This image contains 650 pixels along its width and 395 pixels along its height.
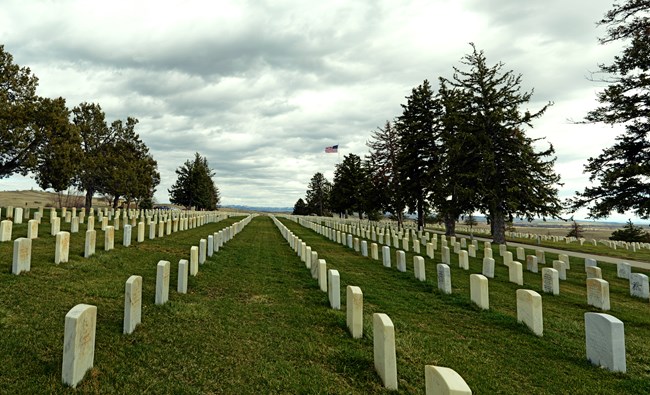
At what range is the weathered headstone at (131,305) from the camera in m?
4.49

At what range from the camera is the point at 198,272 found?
9.23 m

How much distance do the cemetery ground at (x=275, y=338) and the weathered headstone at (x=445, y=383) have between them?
111 centimetres

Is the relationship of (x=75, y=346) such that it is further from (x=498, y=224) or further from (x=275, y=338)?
(x=498, y=224)

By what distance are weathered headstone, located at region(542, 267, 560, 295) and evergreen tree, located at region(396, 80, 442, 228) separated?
2431cm

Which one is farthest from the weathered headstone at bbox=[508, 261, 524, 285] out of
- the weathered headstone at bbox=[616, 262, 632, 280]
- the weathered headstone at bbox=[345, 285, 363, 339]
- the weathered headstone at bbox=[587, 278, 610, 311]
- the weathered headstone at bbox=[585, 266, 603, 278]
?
the weathered headstone at bbox=[345, 285, 363, 339]

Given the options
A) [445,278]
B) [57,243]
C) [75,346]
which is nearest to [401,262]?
[445,278]

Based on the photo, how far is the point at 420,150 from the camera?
112ft

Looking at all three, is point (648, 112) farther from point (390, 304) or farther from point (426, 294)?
point (390, 304)

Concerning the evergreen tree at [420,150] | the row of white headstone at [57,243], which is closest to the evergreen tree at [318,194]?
the evergreen tree at [420,150]

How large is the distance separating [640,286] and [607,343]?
257 inches

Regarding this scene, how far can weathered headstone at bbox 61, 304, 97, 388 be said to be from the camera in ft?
10.4

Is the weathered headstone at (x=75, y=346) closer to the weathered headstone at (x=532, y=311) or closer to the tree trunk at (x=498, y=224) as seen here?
the weathered headstone at (x=532, y=311)

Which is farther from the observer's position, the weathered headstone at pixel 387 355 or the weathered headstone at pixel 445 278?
the weathered headstone at pixel 445 278

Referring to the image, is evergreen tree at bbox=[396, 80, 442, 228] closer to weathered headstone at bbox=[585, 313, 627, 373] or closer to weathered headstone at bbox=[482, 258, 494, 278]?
weathered headstone at bbox=[482, 258, 494, 278]
